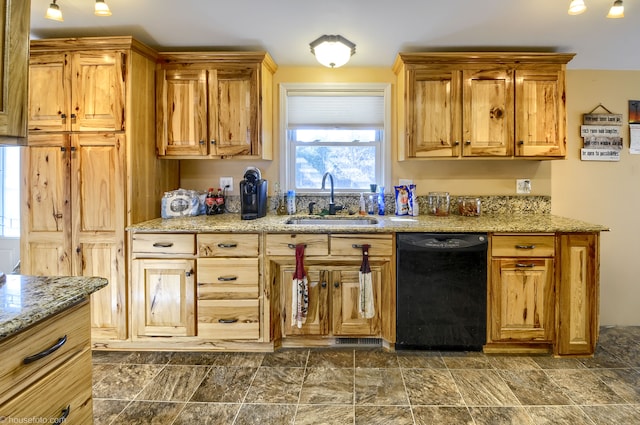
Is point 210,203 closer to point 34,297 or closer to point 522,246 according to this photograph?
point 34,297

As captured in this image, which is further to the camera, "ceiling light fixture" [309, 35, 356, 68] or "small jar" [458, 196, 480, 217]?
"small jar" [458, 196, 480, 217]

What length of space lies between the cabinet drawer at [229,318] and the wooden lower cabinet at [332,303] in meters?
0.21

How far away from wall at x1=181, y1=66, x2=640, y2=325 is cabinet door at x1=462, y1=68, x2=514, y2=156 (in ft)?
1.17

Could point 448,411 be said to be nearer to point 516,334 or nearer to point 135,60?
point 516,334

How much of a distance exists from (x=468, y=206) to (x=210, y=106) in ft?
7.43

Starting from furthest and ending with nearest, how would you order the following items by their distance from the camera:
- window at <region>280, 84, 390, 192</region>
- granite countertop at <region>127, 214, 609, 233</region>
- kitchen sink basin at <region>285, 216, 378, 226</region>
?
1. window at <region>280, 84, 390, 192</region>
2. kitchen sink basin at <region>285, 216, 378, 226</region>
3. granite countertop at <region>127, 214, 609, 233</region>

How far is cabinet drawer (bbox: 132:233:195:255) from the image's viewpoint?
2424 millimetres

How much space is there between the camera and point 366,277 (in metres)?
2.37

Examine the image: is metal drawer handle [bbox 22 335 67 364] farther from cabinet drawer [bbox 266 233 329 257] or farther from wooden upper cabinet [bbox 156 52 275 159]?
wooden upper cabinet [bbox 156 52 275 159]

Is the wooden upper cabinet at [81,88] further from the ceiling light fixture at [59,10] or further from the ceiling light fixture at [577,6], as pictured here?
the ceiling light fixture at [577,6]

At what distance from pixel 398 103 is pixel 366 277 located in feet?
5.17

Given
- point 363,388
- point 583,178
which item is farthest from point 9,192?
point 583,178

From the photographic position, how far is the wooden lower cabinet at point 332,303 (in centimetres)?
245

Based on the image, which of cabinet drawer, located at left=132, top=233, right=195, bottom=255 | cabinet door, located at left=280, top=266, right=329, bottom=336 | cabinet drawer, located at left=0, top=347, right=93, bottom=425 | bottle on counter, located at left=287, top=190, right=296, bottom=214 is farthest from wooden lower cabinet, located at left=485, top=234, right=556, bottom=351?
cabinet drawer, located at left=0, top=347, right=93, bottom=425
